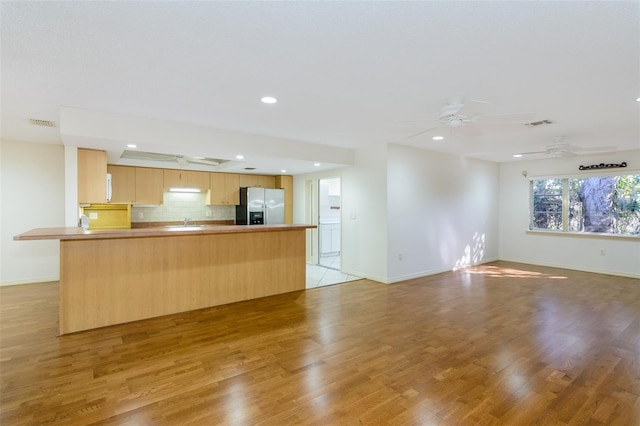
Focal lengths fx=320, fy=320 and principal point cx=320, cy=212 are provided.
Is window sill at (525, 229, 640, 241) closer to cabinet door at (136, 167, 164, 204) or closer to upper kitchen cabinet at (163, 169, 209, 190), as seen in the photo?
upper kitchen cabinet at (163, 169, 209, 190)

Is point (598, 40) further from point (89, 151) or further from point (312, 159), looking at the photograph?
point (89, 151)

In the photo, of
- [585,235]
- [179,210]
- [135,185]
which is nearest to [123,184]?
[135,185]

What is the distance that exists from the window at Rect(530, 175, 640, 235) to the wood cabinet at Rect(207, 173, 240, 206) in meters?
6.76

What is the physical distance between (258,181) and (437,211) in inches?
159

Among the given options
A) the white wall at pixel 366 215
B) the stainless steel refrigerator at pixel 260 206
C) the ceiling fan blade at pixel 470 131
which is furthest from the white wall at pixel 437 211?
the stainless steel refrigerator at pixel 260 206

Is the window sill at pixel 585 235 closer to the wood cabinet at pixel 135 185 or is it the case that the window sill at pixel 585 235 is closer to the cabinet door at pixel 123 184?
the wood cabinet at pixel 135 185

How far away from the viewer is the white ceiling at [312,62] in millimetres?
1787

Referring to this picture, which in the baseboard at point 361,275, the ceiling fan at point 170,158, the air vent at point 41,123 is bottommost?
the baseboard at point 361,275

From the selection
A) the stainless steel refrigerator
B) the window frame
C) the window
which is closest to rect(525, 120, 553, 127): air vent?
the window frame

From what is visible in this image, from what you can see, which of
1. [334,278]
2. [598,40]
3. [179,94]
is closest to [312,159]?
[334,278]

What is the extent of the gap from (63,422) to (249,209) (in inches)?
208

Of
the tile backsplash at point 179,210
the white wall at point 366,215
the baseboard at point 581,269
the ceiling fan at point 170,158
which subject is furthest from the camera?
the tile backsplash at point 179,210

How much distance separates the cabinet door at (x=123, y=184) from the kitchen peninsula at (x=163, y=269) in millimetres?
2310

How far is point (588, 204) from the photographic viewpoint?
6.57 m
